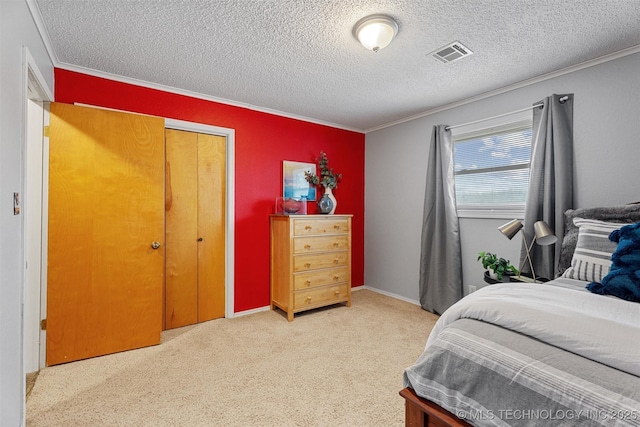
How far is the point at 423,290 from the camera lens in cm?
355

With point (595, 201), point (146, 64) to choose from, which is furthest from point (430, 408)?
point (146, 64)

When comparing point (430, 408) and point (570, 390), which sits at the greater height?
point (570, 390)

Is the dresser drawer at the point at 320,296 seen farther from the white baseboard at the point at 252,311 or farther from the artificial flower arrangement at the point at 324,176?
the artificial flower arrangement at the point at 324,176

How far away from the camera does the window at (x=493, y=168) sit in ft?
9.42

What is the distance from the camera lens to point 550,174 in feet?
8.29

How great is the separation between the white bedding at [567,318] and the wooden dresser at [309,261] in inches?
79.5

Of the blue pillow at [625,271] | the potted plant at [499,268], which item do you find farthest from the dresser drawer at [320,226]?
the blue pillow at [625,271]

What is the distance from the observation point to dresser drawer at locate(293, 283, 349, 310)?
3.30 meters

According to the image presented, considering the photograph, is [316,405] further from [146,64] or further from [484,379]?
[146,64]

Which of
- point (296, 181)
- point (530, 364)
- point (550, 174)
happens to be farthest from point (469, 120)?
point (530, 364)

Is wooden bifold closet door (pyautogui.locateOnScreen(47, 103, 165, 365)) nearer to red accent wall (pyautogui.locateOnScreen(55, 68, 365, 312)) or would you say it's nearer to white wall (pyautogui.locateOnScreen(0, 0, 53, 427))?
red accent wall (pyautogui.locateOnScreen(55, 68, 365, 312))

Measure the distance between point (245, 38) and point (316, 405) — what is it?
2.47 metres

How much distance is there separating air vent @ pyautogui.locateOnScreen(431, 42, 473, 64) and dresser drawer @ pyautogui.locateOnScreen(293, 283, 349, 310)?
2554mm

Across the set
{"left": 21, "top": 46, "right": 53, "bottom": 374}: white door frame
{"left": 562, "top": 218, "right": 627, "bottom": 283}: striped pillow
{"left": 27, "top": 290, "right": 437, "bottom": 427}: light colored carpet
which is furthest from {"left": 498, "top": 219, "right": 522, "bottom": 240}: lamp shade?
{"left": 21, "top": 46, "right": 53, "bottom": 374}: white door frame
